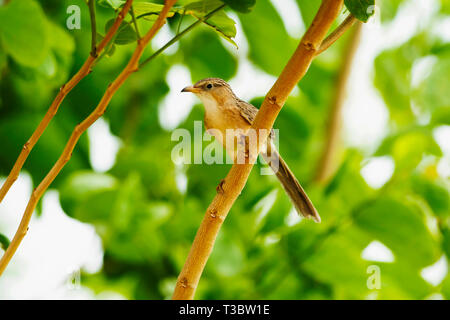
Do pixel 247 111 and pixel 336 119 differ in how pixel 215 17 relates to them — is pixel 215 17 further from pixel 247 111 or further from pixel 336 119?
pixel 336 119

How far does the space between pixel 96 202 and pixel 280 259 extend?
2.23 ft

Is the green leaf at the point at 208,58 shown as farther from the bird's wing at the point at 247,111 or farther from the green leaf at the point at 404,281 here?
the green leaf at the point at 404,281

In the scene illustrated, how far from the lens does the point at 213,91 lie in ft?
6.57

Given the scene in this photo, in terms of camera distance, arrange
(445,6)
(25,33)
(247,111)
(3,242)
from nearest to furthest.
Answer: (3,242)
(25,33)
(247,111)
(445,6)

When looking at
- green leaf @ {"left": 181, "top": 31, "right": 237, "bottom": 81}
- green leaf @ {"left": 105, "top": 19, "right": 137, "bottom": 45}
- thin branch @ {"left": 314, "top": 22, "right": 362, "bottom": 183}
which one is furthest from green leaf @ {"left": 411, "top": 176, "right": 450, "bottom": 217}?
green leaf @ {"left": 105, "top": 19, "right": 137, "bottom": 45}

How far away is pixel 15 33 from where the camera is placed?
4.82 ft

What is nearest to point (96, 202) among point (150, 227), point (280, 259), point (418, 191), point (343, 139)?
point (150, 227)

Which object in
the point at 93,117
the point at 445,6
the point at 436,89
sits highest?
the point at 445,6

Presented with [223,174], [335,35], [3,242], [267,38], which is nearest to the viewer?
[335,35]

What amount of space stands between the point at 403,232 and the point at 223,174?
0.81 m

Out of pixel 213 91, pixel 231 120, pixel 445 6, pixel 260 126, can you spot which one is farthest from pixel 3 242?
pixel 445 6

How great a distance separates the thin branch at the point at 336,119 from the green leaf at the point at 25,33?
5.16 ft

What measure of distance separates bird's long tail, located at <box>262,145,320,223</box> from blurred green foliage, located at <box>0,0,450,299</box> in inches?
4.2

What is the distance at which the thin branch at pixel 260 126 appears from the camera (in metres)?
0.86
